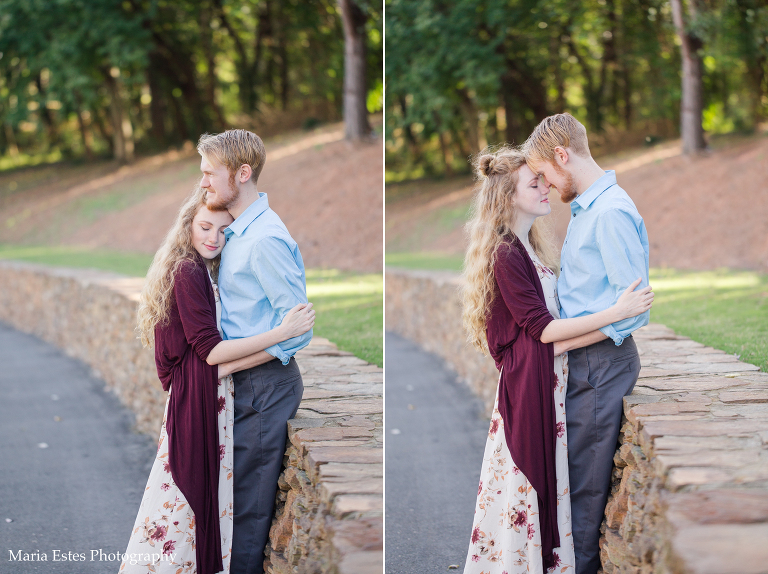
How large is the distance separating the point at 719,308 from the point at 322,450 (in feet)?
16.0

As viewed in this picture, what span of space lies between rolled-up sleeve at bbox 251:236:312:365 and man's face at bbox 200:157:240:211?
0.28 meters

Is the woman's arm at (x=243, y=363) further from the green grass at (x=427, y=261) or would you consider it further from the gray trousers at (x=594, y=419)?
the green grass at (x=427, y=261)

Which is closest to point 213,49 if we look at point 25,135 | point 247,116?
point 247,116

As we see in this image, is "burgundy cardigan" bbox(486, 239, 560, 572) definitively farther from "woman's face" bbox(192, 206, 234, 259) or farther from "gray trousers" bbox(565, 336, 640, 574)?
"woman's face" bbox(192, 206, 234, 259)

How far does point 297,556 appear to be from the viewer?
2729 millimetres

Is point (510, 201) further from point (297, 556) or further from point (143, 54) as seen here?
point (143, 54)

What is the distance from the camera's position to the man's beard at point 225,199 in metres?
2.81

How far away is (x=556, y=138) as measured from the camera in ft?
8.81

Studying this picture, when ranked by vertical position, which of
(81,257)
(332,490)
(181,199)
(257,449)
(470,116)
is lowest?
(81,257)

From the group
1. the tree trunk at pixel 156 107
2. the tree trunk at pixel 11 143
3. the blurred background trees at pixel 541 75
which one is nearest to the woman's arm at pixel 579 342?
the blurred background trees at pixel 541 75

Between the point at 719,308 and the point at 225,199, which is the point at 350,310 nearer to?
the point at 719,308

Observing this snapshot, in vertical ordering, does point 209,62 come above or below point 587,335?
above

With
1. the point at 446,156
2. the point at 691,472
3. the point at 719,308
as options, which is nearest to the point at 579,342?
the point at 691,472

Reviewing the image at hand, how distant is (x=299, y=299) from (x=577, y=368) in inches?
43.0
